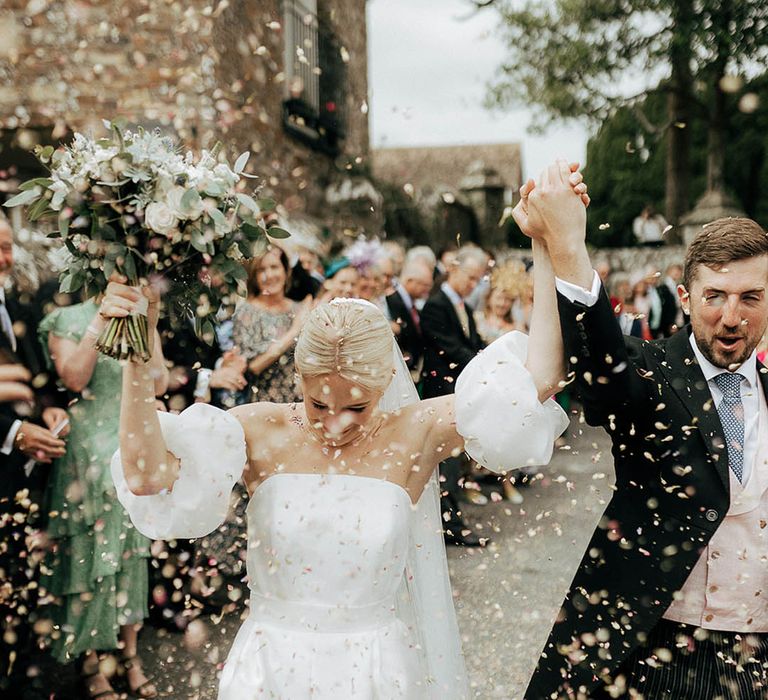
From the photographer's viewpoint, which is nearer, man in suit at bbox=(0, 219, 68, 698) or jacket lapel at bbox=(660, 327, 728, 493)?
jacket lapel at bbox=(660, 327, 728, 493)

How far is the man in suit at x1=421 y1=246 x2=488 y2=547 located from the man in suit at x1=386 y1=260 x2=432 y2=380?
143 millimetres

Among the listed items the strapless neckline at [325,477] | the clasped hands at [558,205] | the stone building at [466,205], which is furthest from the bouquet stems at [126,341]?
the stone building at [466,205]

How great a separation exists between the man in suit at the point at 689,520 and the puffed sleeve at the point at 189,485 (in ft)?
3.08

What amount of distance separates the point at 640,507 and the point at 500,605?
3.19 metres

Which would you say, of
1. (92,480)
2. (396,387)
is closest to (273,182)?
(92,480)

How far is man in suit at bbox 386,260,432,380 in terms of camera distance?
705 centimetres

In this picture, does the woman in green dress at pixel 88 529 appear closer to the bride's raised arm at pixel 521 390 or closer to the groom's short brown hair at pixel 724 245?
the bride's raised arm at pixel 521 390

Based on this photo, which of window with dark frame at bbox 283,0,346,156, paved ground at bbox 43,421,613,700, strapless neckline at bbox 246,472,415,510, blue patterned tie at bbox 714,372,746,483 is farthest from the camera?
window with dark frame at bbox 283,0,346,156

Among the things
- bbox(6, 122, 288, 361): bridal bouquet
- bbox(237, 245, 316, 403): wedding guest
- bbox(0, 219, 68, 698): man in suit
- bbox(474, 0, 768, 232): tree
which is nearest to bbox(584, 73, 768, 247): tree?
bbox(474, 0, 768, 232): tree

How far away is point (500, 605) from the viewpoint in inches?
219

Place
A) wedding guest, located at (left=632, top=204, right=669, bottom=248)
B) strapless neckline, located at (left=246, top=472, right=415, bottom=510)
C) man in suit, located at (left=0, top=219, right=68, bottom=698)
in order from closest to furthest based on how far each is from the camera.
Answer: strapless neckline, located at (left=246, top=472, right=415, bottom=510), man in suit, located at (left=0, top=219, right=68, bottom=698), wedding guest, located at (left=632, top=204, right=669, bottom=248)

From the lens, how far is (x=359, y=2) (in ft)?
42.9

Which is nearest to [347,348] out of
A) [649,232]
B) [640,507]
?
[640,507]

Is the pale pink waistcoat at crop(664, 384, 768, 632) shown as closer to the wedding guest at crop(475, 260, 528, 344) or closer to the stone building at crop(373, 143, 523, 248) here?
the wedding guest at crop(475, 260, 528, 344)
